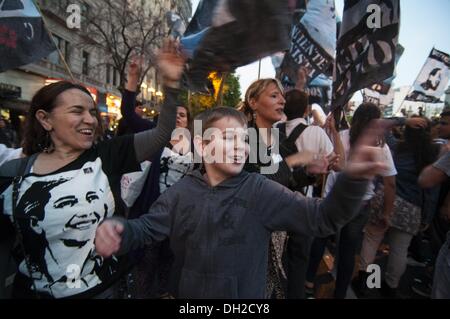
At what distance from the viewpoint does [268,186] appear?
157 centimetres

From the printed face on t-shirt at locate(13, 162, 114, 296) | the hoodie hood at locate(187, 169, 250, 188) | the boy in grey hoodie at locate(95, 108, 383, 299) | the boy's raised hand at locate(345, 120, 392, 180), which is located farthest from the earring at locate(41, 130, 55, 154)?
the boy's raised hand at locate(345, 120, 392, 180)

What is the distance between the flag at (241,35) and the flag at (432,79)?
934 centimetres

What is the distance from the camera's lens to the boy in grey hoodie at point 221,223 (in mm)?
1418

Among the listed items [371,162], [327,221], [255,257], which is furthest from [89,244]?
[371,162]

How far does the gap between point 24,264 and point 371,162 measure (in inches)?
66.5

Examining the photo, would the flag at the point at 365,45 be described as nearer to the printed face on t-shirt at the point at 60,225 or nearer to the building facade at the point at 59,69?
the printed face on t-shirt at the point at 60,225

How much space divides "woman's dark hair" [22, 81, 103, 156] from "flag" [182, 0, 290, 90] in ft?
2.36

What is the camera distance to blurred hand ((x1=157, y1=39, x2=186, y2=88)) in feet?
5.38

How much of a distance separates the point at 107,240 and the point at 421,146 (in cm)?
332

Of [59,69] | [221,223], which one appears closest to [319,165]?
[221,223]

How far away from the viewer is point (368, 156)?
110 centimetres

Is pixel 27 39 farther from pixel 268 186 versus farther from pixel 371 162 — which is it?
pixel 371 162
